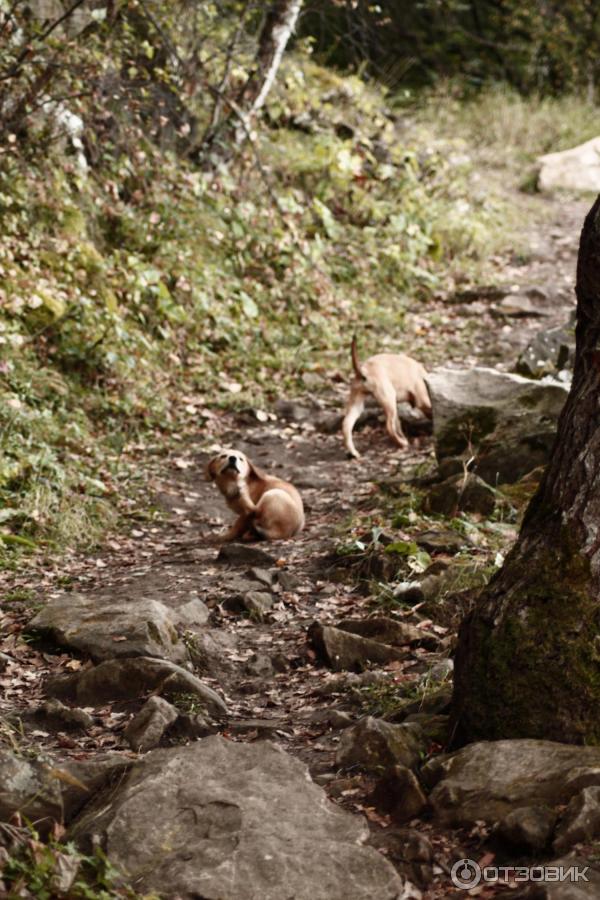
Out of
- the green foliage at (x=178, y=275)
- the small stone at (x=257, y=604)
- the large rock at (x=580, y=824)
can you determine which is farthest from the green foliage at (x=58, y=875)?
the green foliage at (x=178, y=275)

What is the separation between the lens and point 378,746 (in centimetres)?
442

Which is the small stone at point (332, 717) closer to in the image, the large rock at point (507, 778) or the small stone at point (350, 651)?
the small stone at point (350, 651)

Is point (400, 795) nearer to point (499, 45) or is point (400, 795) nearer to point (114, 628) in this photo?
point (114, 628)

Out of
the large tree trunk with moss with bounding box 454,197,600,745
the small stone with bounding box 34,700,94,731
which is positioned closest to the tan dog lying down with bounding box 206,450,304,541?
the small stone with bounding box 34,700,94,731

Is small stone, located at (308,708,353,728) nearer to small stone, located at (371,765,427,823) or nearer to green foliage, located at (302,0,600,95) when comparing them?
small stone, located at (371,765,427,823)

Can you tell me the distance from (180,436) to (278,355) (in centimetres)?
265

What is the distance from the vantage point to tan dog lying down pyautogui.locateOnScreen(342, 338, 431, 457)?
10.7 metres

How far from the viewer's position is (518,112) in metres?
22.6

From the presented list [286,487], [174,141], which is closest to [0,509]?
[286,487]

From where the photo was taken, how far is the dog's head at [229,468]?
332 inches

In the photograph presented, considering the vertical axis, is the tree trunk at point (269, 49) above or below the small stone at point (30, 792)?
above

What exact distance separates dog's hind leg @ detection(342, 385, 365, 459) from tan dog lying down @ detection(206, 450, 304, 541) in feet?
6.88

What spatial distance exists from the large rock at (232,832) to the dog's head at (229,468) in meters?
4.40

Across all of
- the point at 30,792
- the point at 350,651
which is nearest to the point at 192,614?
the point at 350,651
